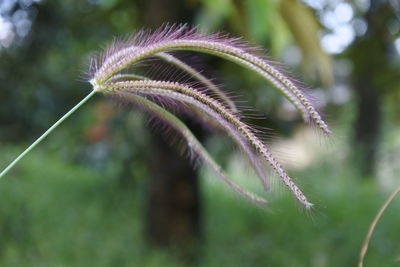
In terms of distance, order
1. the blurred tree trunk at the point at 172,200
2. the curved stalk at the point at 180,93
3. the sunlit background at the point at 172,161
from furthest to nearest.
→ the blurred tree trunk at the point at 172,200 → the sunlit background at the point at 172,161 → the curved stalk at the point at 180,93

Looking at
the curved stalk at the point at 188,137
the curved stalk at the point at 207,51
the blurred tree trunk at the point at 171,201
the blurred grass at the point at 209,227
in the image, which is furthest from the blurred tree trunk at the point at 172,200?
the curved stalk at the point at 207,51

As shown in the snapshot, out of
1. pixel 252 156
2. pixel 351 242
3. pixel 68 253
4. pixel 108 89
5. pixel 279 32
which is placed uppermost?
pixel 279 32

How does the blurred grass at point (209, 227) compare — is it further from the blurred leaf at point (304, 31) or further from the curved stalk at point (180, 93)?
the curved stalk at point (180, 93)

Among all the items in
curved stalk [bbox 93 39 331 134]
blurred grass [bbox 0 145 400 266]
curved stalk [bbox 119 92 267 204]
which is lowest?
blurred grass [bbox 0 145 400 266]

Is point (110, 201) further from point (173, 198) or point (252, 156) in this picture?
point (252, 156)

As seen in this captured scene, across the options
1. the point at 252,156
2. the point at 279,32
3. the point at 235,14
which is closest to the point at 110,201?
the point at 235,14

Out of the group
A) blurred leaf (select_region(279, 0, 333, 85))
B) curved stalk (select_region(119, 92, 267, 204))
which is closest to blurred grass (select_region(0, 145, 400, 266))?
blurred leaf (select_region(279, 0, 333, 85))

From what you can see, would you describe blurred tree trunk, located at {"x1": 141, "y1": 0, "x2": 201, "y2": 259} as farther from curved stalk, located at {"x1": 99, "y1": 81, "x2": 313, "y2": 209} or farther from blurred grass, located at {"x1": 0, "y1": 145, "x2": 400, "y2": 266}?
curved stalk, located at {"x1": 99, "y1": 81, "x2": 313, "y2": 209}
